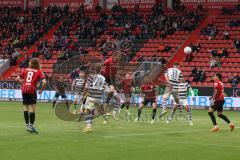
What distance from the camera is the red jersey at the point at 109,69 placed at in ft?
78.0

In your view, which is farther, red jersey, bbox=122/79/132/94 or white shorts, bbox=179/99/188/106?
red jersey, bbox=122/79/132/94

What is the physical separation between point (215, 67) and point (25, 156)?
29.6 m

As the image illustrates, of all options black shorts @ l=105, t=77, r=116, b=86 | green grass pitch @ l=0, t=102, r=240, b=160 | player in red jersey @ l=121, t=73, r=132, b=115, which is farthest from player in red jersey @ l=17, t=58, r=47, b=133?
player in red jersey @ l=121, t=73, r=132, b=115

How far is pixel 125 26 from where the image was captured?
49750mm

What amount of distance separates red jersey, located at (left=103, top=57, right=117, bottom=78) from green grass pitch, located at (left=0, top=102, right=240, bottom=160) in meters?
2.13

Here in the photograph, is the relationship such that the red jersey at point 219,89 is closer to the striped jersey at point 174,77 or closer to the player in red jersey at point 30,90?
the striped jersey at point 174,77

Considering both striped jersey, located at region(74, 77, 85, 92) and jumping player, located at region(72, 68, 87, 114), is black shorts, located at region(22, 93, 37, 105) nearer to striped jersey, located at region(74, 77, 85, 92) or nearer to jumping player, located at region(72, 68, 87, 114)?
jumping player, located at region(72, 68, 87, 114)

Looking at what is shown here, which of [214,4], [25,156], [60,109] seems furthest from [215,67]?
[25,156]

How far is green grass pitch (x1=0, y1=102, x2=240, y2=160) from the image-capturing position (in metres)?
14.0

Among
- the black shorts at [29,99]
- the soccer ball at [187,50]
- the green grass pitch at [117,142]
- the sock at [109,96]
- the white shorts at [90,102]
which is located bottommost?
the green grass pitch at [117,142]

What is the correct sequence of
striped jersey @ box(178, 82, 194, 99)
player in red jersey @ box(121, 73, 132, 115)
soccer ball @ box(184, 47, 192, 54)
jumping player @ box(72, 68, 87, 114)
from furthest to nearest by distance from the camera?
soccer ball @ box(184, 47, 192, 54) < player in red jersey @ box(121, 73, 132, 115) < striped jersey @ box(178, 82, 194, 99) < jumping player @ box(72, 68, 87, 114)

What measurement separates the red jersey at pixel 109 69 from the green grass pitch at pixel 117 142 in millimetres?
2127

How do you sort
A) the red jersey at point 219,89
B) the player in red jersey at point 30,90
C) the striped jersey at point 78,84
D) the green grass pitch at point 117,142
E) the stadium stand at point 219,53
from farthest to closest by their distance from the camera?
the stadium stand at point 219,53
the striped jersey at point 78,84
the red jersey at point 219,89
the player in red jersey at point 30,90
the green grass pitch at point 117,142

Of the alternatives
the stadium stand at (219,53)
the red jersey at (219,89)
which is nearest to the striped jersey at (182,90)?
the red jersey at (219,89)
